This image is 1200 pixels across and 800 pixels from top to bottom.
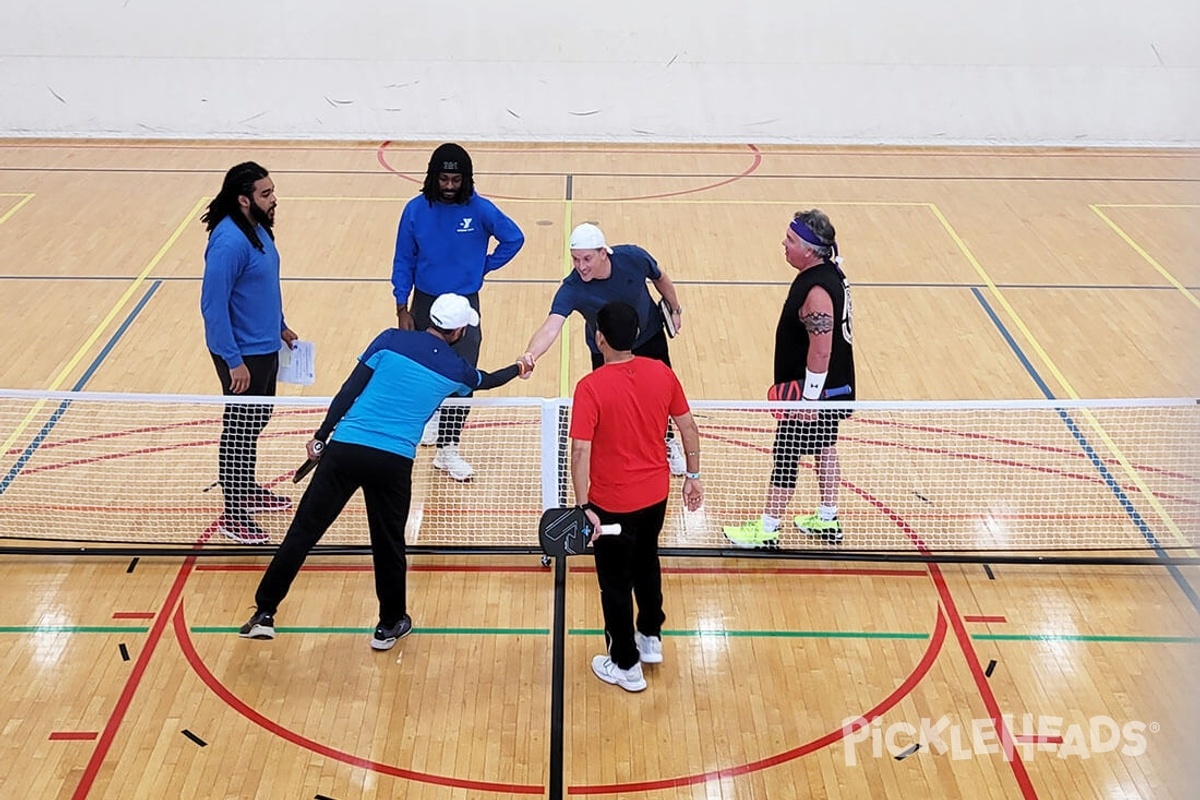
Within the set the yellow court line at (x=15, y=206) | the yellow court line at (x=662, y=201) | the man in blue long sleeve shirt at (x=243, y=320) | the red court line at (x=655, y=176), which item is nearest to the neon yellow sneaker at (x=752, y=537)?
the man in blue long sleeve shirt at (x=243, y=320)

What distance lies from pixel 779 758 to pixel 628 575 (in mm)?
1008

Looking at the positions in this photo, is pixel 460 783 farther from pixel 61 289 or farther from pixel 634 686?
pixel 61 289

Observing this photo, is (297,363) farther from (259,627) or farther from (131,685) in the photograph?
(131,685)

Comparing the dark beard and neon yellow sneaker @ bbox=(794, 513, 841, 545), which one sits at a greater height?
the dark beard

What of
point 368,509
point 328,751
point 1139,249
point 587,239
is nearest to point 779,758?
point 328,751

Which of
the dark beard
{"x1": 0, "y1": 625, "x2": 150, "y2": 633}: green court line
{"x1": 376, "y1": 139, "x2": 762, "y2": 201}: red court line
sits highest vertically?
{"x1": 376, "y1": 139, "x2": 762, "y2": 201}: red court line

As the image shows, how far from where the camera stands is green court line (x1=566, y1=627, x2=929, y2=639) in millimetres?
5859

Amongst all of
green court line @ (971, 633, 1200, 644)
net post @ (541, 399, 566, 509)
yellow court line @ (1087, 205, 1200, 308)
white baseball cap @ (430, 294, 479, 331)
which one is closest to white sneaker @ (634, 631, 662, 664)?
net post @ (541, 399, 566, 509)

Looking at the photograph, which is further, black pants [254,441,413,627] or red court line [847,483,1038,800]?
black pants [254,441,413,627]

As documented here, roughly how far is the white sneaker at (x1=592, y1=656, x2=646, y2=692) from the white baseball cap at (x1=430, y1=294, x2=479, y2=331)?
5.60ft

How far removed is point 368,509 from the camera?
5.37 meters

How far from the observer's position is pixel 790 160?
1459 cm

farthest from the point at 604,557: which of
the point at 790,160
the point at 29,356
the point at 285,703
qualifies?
the point at 790,160

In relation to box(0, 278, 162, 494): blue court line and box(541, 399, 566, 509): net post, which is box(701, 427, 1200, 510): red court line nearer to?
box(541, 399, 566, 509): net post
